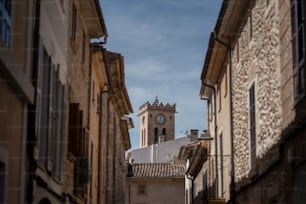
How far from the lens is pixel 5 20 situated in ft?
30.7

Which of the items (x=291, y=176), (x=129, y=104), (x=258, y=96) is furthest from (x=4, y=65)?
(x=129, y=104)

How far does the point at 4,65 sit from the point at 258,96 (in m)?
8.75

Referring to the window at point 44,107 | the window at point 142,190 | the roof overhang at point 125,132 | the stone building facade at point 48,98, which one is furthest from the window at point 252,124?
the window at point 142,190

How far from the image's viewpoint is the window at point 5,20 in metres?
9.16

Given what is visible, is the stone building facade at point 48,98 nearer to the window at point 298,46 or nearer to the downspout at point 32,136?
the downspout at point 32,136

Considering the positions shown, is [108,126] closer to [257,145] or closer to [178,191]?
[257,145]

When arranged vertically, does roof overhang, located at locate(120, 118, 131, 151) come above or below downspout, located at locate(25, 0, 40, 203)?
above

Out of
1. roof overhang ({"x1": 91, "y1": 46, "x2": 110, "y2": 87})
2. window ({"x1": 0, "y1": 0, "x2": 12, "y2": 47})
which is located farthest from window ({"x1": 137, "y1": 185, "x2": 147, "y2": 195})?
window ({"x1": 0, "y1": 0, "x2": 12, "y2": 47})

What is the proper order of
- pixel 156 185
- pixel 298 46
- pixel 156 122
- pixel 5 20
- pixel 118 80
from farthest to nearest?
pixel 156 122 < pixel 156 185 < pixel 118 80 < pixel 298 46 < pixel 5 20

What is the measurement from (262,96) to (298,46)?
3.83 m

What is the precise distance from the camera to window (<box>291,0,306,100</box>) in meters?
11.5

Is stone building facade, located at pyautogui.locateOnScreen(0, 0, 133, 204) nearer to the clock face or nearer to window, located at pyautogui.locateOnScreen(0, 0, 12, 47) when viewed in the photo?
window, located at pyautogui.locateOnScreen(0, 0, 12, 47)

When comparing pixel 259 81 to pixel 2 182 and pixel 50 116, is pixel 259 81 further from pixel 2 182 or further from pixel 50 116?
pixel 2 182

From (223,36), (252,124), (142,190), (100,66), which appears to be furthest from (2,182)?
(142,190)
